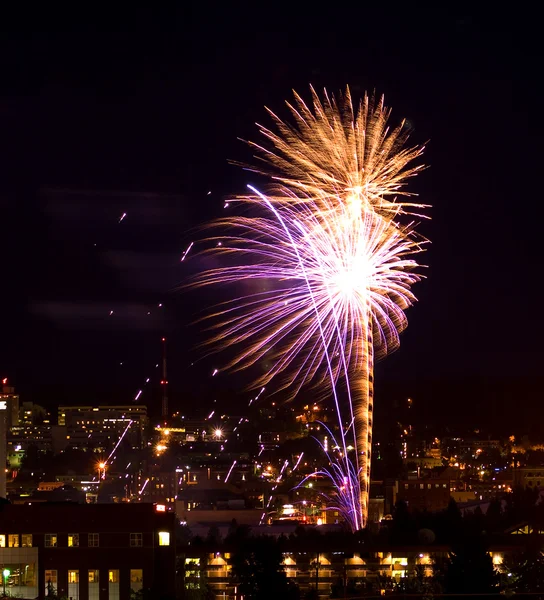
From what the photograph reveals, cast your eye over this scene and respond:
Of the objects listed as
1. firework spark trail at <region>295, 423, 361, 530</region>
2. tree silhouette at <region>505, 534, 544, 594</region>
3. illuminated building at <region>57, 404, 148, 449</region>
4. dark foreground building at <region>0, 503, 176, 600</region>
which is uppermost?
illuminated building at <region>57, 404, 148, 449</region>

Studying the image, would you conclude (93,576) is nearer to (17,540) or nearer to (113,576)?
(113,576)

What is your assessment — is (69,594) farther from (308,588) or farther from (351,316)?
(351,316)

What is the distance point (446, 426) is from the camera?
54.0 metres

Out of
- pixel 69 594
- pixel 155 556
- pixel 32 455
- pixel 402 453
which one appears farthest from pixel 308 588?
pixel 32 455

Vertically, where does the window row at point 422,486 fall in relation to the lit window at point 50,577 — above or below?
above

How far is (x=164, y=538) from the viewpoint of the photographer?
1423cm

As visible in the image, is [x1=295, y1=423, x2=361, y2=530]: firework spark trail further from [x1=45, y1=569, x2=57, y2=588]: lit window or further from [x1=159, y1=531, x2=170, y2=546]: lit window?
[x1=45, y1=569, x2=57, y2=588]: lit window

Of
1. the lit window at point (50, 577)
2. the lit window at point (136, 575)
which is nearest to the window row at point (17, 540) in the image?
the lit window at point (50, 577)

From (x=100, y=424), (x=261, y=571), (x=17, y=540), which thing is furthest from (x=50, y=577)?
(x=100, y=424)

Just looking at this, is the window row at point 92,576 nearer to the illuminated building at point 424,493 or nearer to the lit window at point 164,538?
the lit window at point 164,538

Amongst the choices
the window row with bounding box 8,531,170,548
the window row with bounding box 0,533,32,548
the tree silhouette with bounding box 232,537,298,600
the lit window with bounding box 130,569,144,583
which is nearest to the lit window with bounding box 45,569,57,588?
the window row with bounding box 8,531,170,548

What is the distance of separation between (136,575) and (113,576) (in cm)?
30

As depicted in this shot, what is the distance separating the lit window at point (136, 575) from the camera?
45.9 ft

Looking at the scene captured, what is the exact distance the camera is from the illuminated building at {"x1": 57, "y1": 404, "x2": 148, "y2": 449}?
51719 mm
